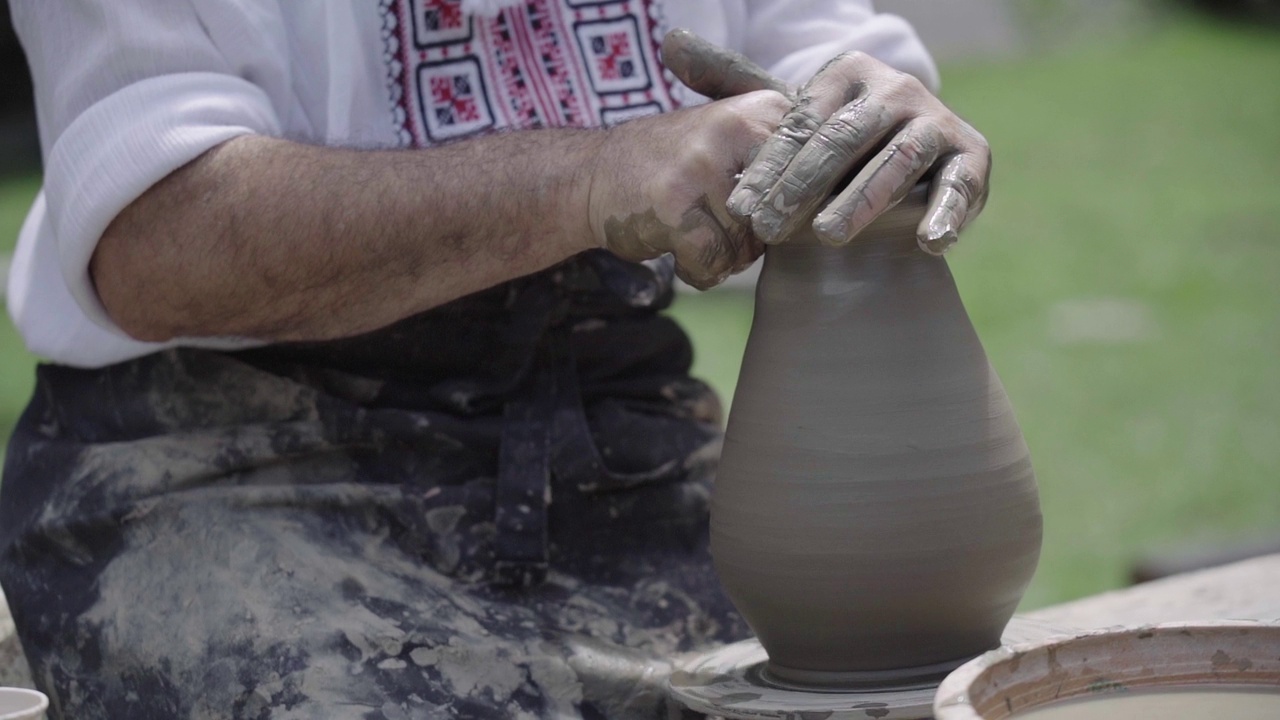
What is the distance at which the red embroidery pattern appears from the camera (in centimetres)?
200

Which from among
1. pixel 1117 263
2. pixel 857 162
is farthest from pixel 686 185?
pixel 1117 263

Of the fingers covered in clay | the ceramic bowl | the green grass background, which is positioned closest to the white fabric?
the fingers covered in clay

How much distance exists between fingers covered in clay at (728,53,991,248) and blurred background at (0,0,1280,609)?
2133 millimetres

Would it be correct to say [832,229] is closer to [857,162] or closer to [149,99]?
[857,162]

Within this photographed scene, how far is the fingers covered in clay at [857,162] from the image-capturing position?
60.4 inches

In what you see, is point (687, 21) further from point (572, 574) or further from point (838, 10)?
point (572, 574)

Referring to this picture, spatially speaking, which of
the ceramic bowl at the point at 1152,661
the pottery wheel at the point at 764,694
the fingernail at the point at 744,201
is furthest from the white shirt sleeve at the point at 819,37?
the ceramic bowl at the point at 1152,661

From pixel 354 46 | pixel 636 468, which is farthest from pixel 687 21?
pixel 636 468

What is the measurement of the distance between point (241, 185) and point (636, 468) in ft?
2.20

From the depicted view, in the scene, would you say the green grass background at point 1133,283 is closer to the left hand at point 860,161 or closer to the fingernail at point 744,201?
the left hand at point 860,161

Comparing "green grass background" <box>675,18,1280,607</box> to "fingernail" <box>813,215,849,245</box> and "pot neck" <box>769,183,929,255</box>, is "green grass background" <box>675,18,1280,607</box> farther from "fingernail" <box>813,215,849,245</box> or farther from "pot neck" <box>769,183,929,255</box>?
"fingernail" <box>813,215,849,245</box>

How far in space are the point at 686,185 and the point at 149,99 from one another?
68 cm

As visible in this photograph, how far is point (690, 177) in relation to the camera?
1.60 m

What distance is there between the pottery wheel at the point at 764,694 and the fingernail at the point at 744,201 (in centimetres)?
53
